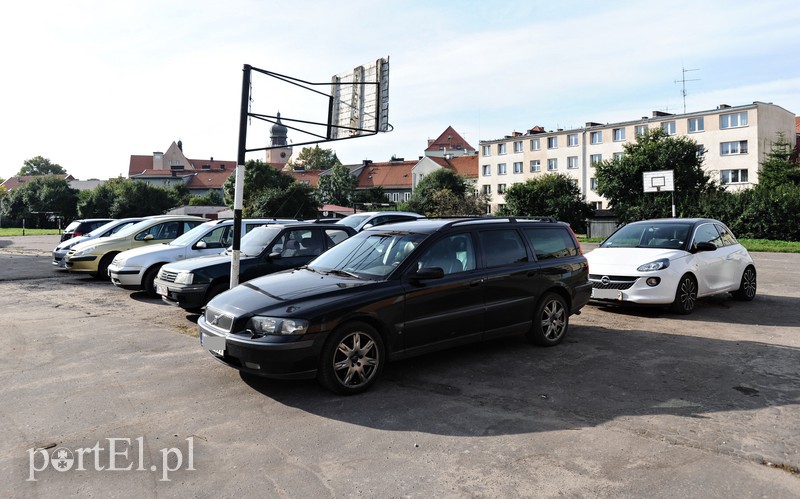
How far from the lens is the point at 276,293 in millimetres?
5625

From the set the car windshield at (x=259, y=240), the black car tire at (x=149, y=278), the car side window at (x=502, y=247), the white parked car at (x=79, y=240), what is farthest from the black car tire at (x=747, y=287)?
the white parked car at (x=79, y=240)

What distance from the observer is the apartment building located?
178 ft

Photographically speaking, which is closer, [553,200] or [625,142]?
[553,200]

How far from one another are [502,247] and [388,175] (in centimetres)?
9291

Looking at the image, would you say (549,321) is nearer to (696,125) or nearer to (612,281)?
(612,281)

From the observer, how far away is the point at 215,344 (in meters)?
5.48

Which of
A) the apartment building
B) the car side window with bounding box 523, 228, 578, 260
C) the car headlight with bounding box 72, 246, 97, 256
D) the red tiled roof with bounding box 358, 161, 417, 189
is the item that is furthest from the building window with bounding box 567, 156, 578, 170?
the car side window with bounding box 523, 228, 578, 260

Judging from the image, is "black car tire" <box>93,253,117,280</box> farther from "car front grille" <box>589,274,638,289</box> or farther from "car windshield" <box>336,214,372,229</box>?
"car front grille" <box>589,274,638,289</box>

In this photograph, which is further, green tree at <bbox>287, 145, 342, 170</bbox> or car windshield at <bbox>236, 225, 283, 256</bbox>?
green tree at <bbox>287, 145, 342, 170</bbox>

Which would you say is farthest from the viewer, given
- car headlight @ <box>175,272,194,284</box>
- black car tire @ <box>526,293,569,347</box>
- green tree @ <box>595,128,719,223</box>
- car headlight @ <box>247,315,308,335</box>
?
green tree @ <box>595,128,719,223</box>

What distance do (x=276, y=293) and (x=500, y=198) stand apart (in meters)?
74.8

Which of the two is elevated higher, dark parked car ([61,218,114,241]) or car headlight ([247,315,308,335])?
dark parked car ([61,218,114,241])

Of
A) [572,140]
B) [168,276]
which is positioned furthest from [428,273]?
[572,140]

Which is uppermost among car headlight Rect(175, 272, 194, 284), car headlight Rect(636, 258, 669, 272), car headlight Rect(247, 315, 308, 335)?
car headlight Rect(636, 258, 669, 272)
